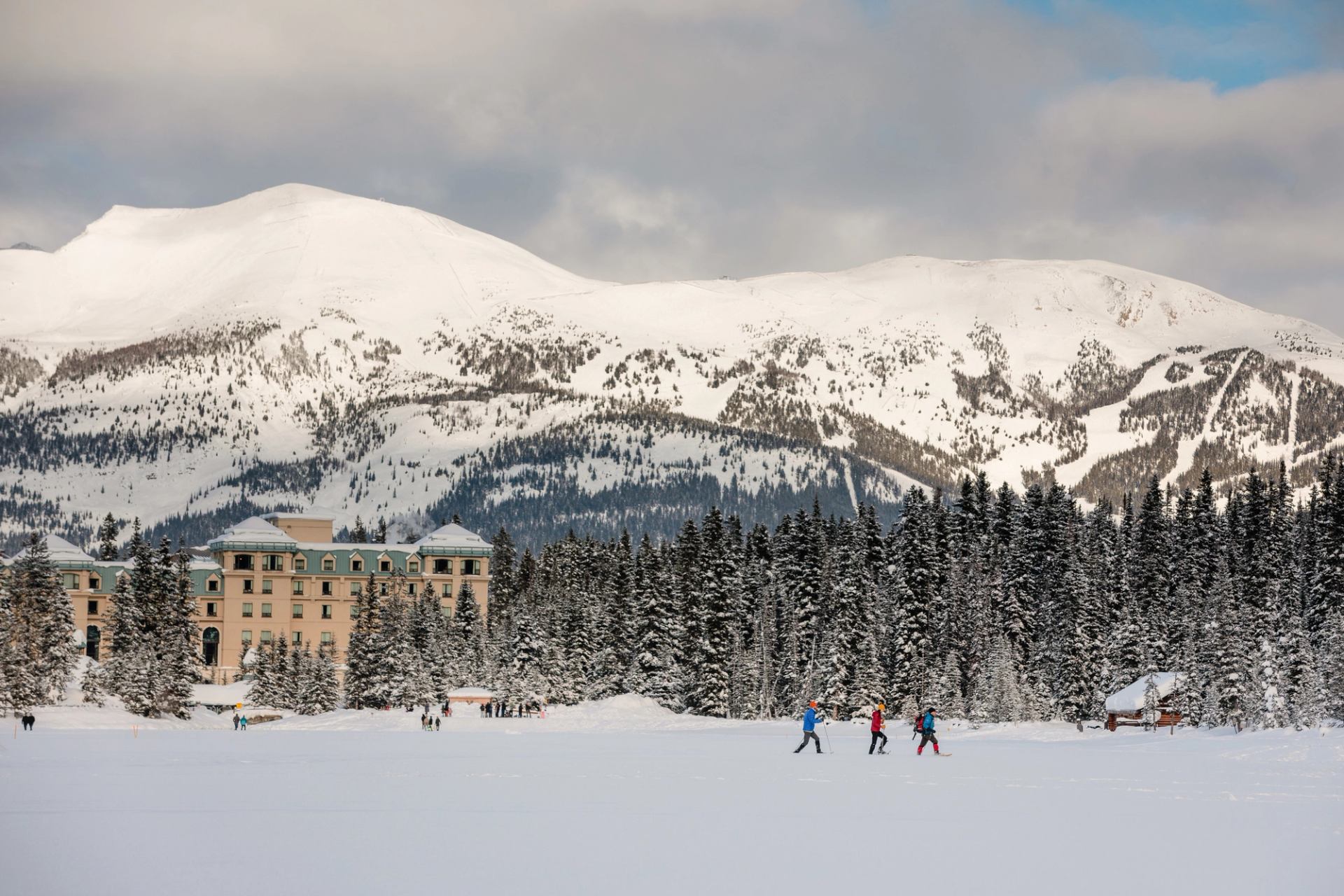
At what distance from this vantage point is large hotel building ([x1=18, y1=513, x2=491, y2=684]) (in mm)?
139250

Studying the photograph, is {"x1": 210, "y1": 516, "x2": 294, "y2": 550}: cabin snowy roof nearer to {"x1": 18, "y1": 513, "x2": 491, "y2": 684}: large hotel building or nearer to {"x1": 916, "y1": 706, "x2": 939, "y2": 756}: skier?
{"x1": 18, "y1": 513, "x2": 491, "y2": 684}: large hotel building

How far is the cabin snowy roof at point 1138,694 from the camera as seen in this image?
255 ft

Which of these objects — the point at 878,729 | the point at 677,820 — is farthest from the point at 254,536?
the point at 677,820

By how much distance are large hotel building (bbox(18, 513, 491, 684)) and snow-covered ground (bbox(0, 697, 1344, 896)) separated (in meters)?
96.7

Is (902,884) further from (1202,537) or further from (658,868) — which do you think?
(1202,537)

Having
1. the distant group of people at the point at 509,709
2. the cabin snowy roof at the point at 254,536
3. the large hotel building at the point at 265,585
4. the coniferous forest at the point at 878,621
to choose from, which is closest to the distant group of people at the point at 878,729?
the coniferous forest at the point at 878,621

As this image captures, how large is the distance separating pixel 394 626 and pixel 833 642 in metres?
30.7

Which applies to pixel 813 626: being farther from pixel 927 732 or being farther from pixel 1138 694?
pixel 927 732

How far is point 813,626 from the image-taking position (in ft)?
339

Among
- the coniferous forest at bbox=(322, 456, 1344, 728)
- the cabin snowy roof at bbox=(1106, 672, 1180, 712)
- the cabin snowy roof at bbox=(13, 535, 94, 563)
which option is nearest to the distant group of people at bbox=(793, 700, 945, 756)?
the coniferous forest at bbox=(322, 456, 1344, 728)

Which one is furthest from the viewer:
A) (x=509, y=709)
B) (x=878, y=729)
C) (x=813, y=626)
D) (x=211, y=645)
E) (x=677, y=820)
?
(x=211, y=645)

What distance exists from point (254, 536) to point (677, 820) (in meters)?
124

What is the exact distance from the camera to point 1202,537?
13188 centimetres

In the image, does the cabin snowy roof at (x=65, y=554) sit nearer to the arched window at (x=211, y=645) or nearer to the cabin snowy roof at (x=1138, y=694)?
the arched window at (x=211, y=645)
